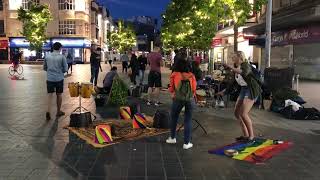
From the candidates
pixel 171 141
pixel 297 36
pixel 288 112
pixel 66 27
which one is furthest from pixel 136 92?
pixel 66 27

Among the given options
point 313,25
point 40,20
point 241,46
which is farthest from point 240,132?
point 40,20

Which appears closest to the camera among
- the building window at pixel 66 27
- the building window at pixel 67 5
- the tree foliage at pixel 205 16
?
the tree foliage at pixel 205 16

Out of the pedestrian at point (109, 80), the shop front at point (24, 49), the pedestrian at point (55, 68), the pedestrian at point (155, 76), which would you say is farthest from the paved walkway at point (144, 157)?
the shop front at point (24, 49)

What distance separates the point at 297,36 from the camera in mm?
29109

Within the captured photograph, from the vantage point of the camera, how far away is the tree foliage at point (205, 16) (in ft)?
75.1

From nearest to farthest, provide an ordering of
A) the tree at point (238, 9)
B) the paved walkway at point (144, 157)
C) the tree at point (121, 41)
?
1. the paved walkway at point (144, 157)
2. the tree at point (238, 9)
3. the tree at point (121, 41)

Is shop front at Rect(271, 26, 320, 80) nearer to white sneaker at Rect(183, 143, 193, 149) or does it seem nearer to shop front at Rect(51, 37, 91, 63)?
white sneaker at Rect(183, 143, 193, 149)

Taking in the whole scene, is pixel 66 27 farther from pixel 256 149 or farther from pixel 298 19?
pixel 256 149

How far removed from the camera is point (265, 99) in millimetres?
14039

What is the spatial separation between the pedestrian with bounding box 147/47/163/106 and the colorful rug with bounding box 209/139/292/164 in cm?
611

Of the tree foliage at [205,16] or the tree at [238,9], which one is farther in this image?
the tree foliage at [205,16]

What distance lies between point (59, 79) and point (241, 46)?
3348cm

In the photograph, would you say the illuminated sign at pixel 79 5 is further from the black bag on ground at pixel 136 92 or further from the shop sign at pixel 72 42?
the black bag on ground at pixel 136 92

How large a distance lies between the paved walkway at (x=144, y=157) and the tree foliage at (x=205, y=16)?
507 inches
